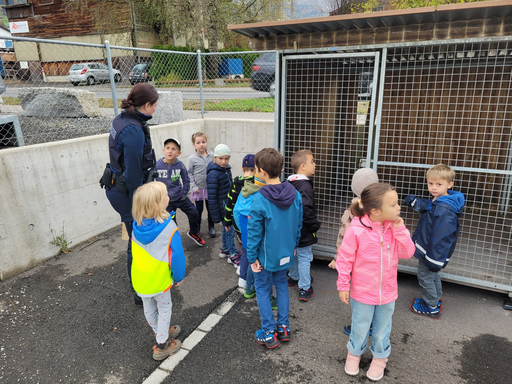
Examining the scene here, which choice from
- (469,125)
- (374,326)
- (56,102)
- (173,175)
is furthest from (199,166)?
(56,102)

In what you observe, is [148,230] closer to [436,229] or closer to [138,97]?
[138,97]

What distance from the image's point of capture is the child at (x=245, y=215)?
118 inches

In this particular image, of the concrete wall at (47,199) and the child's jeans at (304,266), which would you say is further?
the concrete wall at (47,199)

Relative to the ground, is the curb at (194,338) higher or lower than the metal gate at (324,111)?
lower

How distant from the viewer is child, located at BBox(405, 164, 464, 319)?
3.07 meters

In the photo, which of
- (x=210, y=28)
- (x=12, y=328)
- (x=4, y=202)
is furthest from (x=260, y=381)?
(x=210, y=28)

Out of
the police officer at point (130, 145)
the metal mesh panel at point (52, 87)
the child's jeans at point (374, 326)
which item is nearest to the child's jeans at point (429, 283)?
the child's jeans at point (374, 326)

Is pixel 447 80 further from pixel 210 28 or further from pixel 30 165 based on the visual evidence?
pixel 210 28

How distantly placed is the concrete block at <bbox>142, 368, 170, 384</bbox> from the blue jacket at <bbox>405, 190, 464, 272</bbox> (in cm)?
248

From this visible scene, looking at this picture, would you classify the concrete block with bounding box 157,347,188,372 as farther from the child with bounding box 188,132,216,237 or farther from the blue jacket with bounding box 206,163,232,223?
the child with bounding box 188,132,216,237

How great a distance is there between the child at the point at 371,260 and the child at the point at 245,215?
0.89m

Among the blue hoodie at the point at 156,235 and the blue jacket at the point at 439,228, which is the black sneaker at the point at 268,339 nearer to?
the blue hoodie at the point at 156,235

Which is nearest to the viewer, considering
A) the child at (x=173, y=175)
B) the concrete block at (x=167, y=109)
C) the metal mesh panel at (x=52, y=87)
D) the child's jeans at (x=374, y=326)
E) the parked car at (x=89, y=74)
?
the child's jeans at (x=374, y=326)

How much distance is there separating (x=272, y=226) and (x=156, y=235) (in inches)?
35.2
